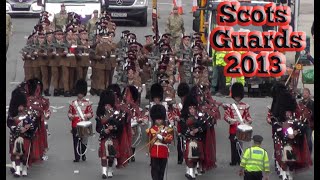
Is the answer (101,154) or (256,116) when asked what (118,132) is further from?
(256,116)

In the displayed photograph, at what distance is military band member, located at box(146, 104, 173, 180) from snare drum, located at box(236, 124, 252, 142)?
1.75 metres

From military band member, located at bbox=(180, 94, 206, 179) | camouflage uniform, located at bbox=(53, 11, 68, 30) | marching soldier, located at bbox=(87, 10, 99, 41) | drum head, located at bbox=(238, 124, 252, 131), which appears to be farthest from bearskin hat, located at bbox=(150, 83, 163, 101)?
camouflage uniform, located at bbox=(53, 11, 68, 30)

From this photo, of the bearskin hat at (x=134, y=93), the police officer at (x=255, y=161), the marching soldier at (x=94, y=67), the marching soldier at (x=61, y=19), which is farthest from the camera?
the marching soldier at (x=61, y=19)

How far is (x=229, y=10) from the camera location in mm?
30953

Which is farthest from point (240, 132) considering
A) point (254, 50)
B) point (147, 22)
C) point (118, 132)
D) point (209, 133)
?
point (147, 22)

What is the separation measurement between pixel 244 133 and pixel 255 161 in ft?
7.84

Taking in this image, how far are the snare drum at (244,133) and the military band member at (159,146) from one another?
175 centimetres

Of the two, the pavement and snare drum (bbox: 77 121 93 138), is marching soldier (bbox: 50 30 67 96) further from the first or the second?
snare drum (bbox: 77 121 93 138)

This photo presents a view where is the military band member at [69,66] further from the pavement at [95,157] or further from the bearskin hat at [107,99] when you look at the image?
the bearskin hat at [107,99]

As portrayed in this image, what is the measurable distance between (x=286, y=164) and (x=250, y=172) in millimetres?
1916

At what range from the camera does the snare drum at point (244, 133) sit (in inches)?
903

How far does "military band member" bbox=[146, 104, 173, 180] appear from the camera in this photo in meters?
21.7

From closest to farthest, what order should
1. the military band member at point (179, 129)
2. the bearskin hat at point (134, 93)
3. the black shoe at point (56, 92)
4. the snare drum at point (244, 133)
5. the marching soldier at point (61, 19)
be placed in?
the snare drum at point (244, 133) → the military band member at point (179, 129) → the bearskin hat at point (134, 93) → the black shoe at point (56, 92) → the marching soldier at point (61, 19)

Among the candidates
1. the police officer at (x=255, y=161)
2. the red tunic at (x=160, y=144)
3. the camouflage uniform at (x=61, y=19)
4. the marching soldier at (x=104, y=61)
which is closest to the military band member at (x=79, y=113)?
the red tunic at (x=160, y=144)
